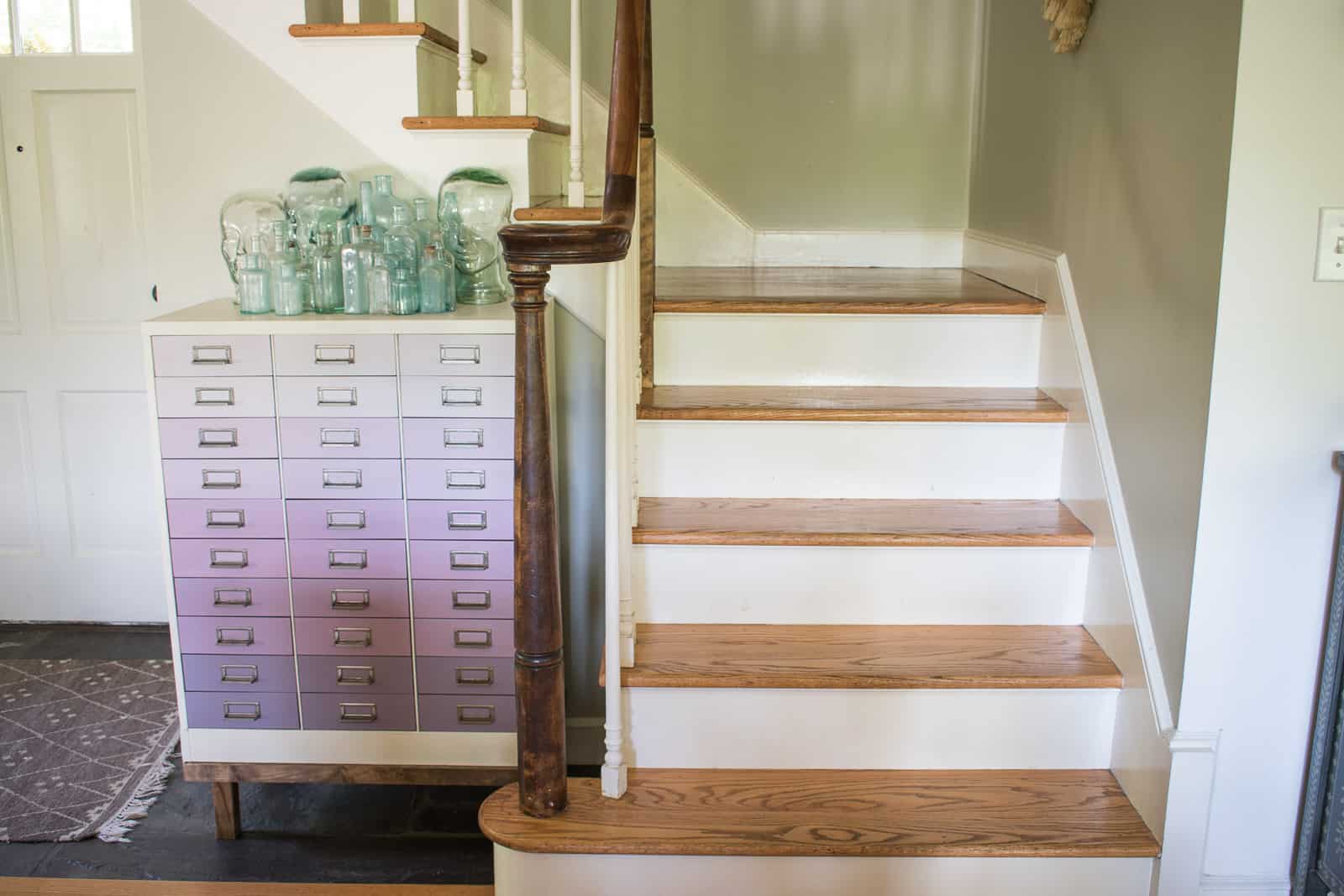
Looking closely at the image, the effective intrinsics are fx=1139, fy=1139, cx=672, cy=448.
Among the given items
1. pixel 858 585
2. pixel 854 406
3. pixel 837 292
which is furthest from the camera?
pixel 837 292

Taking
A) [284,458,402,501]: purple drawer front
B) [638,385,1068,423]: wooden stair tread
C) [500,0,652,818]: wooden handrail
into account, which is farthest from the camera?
[284,458,402,501]: purple drawer front

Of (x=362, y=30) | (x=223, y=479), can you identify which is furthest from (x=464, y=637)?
(x=362, y=30)

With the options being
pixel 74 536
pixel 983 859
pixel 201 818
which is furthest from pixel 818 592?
pixel 74 536

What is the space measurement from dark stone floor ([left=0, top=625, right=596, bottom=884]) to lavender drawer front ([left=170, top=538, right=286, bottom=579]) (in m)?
0.63

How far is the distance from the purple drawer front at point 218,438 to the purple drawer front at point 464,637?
511 mm

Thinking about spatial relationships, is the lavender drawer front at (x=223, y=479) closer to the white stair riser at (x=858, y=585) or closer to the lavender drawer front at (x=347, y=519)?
the lavender drawer front at (x=347, y=519)

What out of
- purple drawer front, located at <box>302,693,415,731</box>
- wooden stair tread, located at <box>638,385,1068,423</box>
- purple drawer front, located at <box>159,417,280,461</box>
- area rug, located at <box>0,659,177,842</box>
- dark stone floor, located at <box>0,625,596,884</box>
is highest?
wooden stair tread, located at <box>638,385,1068,423</box>

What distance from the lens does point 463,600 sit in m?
2.51

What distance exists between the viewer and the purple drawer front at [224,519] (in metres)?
2.47

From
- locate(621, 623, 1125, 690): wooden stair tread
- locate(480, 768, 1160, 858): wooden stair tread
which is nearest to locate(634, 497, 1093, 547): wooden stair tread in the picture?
locate(621, 623, 1125, 690): wooden stair tread

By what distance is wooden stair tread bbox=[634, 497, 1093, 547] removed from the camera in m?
2.17

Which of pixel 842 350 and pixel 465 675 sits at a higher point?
pixel 842 350

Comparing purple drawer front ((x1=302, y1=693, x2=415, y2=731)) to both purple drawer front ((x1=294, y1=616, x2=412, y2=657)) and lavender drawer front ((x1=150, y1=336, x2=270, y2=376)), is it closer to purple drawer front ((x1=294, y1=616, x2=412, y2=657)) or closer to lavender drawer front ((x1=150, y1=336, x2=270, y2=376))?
purple drawer front ((x1=294, y1=616, x2=412, y2=657))

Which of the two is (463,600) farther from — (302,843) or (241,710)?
(302,843)
